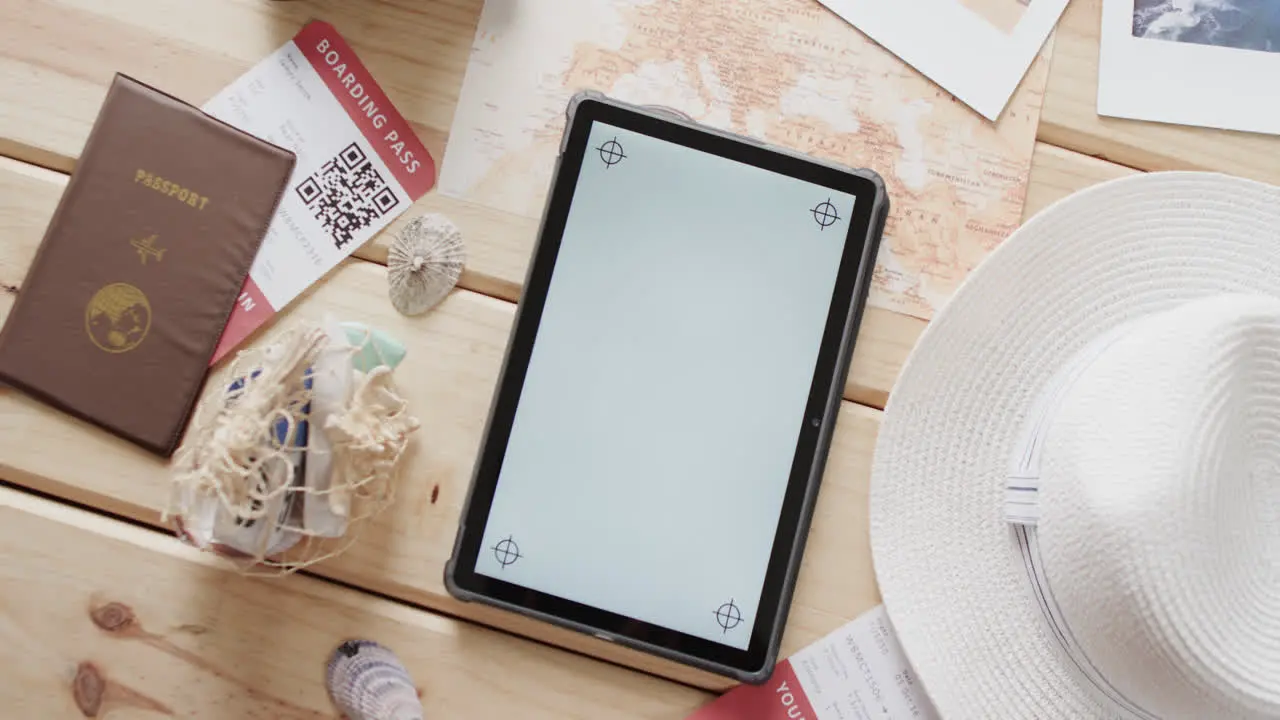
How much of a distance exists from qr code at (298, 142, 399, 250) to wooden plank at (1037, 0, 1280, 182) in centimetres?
46

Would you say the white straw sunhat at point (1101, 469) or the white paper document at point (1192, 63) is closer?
the white straw sunhat at point (1101, 469)

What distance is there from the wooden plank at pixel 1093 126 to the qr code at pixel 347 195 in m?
0.46

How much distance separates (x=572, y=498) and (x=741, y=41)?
1.09 feet

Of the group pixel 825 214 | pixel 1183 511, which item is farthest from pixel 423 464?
pixel 1183 511

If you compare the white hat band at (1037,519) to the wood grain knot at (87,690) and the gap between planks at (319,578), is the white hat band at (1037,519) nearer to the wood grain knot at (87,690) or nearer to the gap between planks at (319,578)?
the gap between planks at (319,578)

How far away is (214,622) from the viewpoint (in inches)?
23.9

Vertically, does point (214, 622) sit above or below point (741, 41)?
below

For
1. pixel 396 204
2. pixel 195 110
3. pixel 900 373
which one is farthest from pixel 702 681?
pixel 195 110

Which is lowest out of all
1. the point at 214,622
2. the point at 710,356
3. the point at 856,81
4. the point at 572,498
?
the point at 214,622

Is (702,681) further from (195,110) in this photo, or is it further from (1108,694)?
(195,110)

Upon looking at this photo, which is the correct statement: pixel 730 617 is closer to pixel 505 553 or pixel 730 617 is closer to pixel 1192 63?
pixel 505 553

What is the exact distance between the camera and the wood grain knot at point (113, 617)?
602 millimetres

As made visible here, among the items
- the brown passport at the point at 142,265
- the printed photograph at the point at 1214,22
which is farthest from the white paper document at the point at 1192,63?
the brown passport at the point at 142,265

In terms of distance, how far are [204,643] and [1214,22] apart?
806 mm
